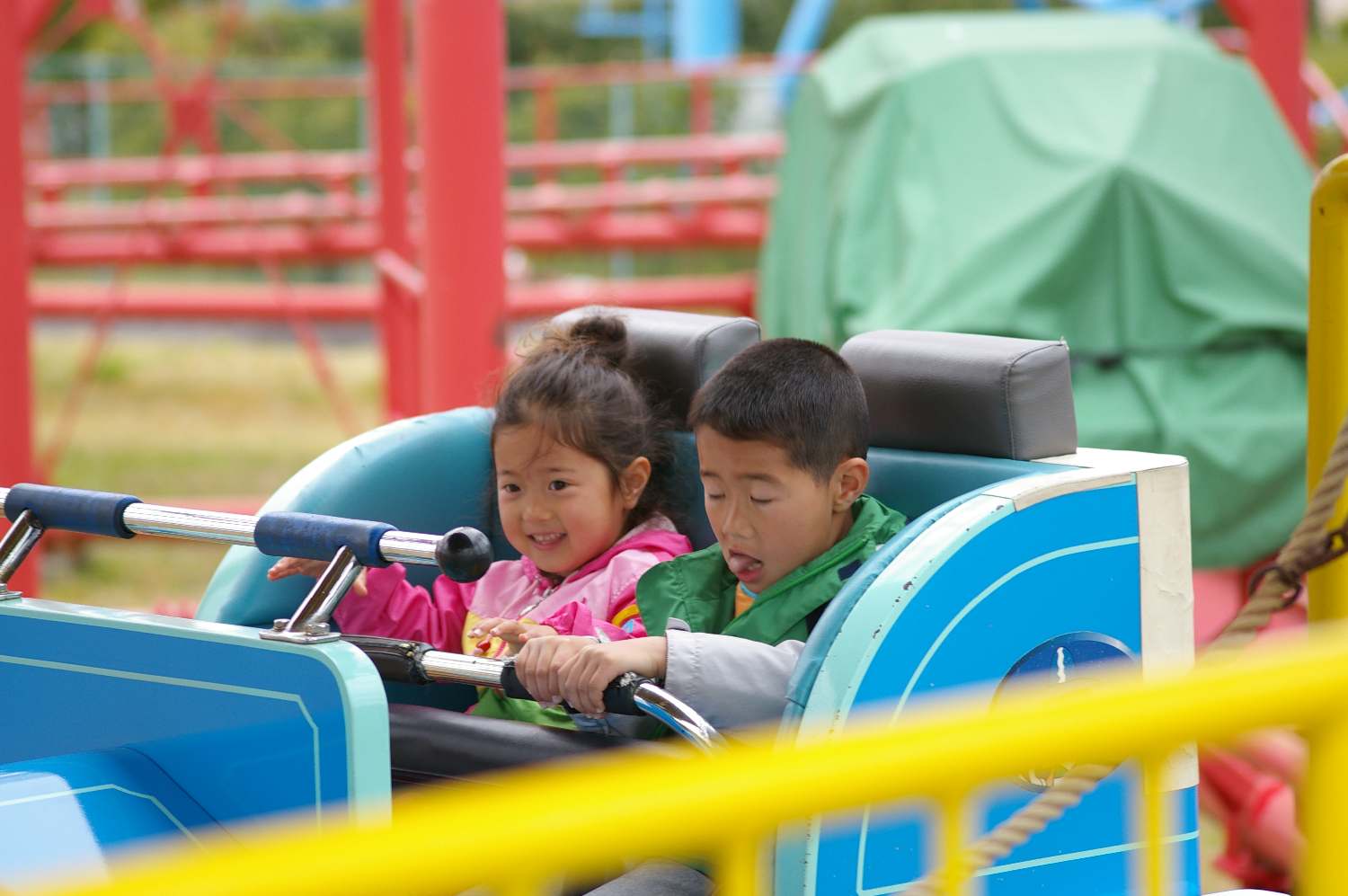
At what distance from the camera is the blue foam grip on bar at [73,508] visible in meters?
1.83

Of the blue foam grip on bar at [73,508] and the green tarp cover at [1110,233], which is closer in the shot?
the blue foam grip on bar at [73,508]

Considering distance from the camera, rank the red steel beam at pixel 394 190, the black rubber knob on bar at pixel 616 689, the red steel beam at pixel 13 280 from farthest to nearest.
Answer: the red steel beam at pixel 394 190 → the red steel beam at pixel 13 280 → the black rubber knob on bar at pixel 616 689

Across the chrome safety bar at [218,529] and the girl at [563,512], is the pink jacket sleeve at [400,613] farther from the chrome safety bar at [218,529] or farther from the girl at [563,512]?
the chrome safety bar at [218,529]

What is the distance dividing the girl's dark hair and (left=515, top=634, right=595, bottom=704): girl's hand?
0.48m

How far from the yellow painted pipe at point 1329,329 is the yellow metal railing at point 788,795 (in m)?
0.71

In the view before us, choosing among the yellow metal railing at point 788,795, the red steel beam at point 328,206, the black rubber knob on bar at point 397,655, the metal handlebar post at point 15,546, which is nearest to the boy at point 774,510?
the black rubber knob on bar at point 397,655

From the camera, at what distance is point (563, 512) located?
2.20 metres

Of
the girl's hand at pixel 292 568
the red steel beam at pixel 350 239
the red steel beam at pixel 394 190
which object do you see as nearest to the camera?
the girl's hand at pixel 292 568

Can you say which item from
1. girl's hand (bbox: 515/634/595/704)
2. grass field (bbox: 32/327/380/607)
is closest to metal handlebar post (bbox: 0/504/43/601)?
girl's hand (bbox: 515/634/595/704)

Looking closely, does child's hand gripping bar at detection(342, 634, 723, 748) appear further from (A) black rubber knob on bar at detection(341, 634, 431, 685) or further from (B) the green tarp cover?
(B) the green tarp cover

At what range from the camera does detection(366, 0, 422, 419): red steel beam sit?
17.7ft

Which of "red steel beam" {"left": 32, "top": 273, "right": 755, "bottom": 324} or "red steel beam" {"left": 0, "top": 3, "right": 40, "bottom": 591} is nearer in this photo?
"red steel beam" {"left": 0, "top": 3, "right": 40, "bottom": 591}

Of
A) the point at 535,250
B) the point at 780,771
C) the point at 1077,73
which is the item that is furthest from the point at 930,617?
the point at 535,250

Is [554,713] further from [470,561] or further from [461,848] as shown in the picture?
[461,848]
